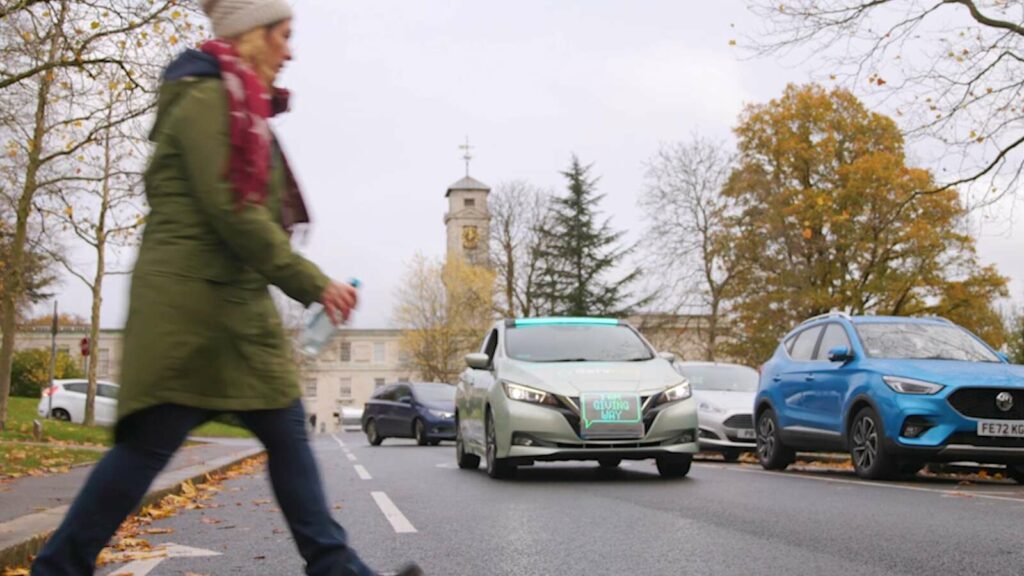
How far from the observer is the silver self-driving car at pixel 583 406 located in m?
11.1

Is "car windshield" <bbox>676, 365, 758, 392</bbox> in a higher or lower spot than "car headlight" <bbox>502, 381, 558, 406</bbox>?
higher

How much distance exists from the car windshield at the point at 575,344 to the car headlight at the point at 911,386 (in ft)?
7.90

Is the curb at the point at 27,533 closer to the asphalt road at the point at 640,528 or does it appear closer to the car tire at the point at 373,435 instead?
the asphalt road at the point at 640,528

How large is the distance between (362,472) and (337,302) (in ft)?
36.6

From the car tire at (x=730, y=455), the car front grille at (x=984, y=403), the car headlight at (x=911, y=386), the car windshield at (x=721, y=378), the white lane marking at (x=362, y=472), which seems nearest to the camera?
the car front grille at (x=984, y=403)

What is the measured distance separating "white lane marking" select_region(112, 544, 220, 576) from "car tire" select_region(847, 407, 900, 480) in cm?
704

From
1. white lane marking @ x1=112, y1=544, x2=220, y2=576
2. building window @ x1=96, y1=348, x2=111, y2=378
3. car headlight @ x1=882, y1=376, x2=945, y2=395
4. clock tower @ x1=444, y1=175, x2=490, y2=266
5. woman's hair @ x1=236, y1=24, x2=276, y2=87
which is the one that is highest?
clock tower @ x1=444, y1=175, x2=490, y2=266

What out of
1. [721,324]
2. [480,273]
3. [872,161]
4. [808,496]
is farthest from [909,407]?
[480,273]

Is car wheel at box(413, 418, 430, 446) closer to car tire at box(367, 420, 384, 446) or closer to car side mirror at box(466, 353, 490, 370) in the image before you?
car tire at box(367, 420, 384, 446)

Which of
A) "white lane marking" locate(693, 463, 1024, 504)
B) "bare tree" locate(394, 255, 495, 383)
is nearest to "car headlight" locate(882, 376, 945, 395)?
"white lane marking" locate(693, 463, 1024, 504)

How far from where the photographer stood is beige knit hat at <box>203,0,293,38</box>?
338 cm

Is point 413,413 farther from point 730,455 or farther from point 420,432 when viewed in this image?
point 730,455

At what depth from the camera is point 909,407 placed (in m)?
11.2

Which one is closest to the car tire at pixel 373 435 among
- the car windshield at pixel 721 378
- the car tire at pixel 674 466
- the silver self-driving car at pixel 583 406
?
the car windshield at pixel 721 378
